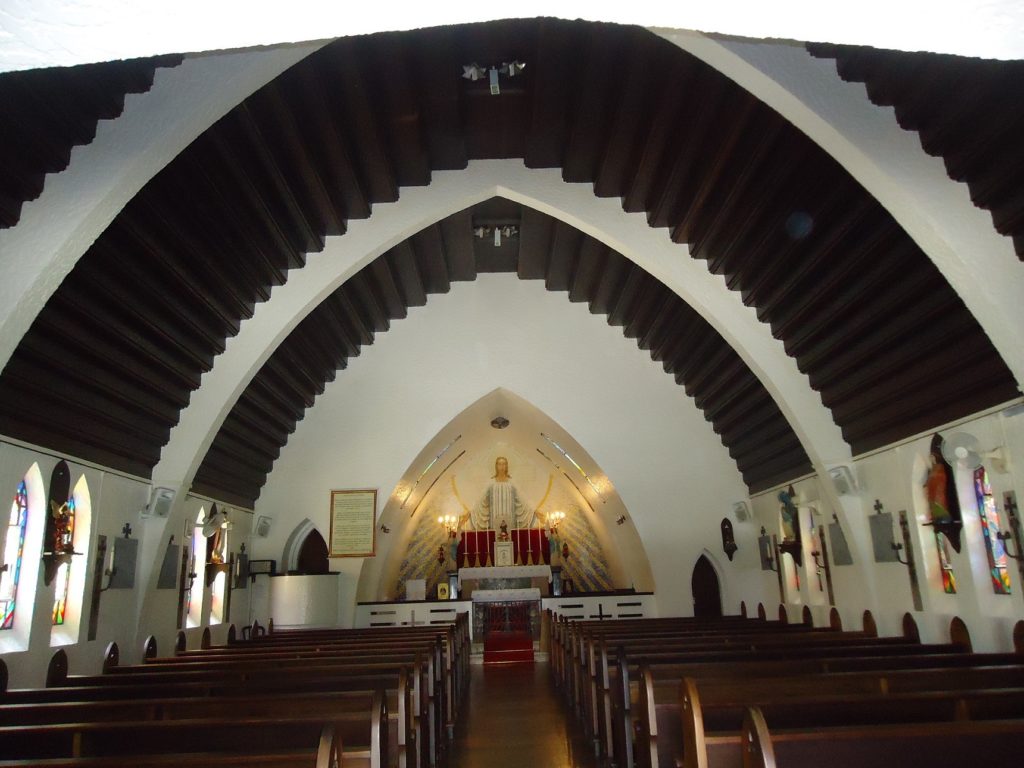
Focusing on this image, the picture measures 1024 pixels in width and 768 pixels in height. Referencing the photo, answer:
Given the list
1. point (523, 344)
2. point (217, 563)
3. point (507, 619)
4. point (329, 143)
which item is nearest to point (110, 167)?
point (329, 143)

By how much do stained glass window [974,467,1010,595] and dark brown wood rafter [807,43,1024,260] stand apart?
7.79ft

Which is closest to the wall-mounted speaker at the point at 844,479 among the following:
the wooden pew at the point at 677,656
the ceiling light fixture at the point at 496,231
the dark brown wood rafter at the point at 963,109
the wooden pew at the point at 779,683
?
the wooden pew at the point at 677,656

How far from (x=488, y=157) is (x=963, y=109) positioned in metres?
5.10

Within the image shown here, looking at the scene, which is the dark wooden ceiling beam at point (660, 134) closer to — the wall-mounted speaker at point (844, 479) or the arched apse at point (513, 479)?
the wall-mounted speaker at point (844, 479)

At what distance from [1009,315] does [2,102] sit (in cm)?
618

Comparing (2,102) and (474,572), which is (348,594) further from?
(2,102)

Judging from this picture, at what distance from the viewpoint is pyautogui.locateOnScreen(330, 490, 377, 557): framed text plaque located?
11.5 metres

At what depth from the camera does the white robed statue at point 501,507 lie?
16.4 metres

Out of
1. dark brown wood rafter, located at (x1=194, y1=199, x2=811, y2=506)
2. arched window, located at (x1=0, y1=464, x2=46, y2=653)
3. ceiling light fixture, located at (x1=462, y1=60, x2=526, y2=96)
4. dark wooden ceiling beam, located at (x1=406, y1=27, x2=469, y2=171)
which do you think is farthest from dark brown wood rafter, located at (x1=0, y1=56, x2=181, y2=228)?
dark brown wood rafter, located at (x1=194, y1=199, x2=811, y2=506)

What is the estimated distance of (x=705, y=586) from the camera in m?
12.6

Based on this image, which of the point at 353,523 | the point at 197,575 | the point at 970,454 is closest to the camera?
the point at 970,454

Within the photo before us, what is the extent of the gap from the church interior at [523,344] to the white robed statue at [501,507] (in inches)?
137

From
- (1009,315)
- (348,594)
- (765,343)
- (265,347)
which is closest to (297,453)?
(348,594)

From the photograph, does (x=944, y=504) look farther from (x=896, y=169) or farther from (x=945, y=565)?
(x=896, y=169)
